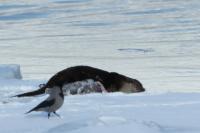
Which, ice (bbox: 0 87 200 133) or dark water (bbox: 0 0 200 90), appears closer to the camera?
ice (bbox: 0 87 200 133)

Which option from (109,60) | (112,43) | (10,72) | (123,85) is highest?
(112,43)

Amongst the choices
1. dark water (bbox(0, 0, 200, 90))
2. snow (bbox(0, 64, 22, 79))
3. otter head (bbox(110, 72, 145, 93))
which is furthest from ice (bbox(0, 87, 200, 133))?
dark water (bbox(0, 0, 200, 90))

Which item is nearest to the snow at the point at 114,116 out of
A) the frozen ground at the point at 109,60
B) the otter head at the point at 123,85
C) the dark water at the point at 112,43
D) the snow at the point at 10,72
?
A: the frozen ground at the point at 109,60

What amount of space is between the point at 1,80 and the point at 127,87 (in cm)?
184

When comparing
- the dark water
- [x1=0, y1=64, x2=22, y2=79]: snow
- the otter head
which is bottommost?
the otter head

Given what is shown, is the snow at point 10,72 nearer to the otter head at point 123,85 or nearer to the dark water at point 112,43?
the otter head at point 123,85

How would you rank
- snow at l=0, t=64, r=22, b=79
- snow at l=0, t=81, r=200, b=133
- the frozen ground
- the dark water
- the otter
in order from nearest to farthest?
snow at l=0, t=81, r=200, b=133
the frozen ground
the otter
snow at l=0, t=64, r=22, b=79
the dark water

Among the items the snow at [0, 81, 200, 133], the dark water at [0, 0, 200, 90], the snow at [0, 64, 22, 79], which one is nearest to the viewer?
the snow at [0, 81, 200, 133]

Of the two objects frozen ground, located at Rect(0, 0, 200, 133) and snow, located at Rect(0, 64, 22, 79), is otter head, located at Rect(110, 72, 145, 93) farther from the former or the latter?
snow, located at Rect(0, 64, 22, 79)

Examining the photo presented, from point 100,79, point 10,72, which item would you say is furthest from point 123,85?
point 10,72

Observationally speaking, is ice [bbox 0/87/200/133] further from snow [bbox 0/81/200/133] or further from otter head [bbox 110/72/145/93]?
otter head [bbox 110/72/145/93]

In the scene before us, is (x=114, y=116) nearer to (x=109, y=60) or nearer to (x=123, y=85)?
(x=123, y=85)

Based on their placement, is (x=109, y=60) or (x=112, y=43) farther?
(x=112, y=43)

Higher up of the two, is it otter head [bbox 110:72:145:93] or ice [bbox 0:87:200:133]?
otter head [bbox 110:72:145:93]
